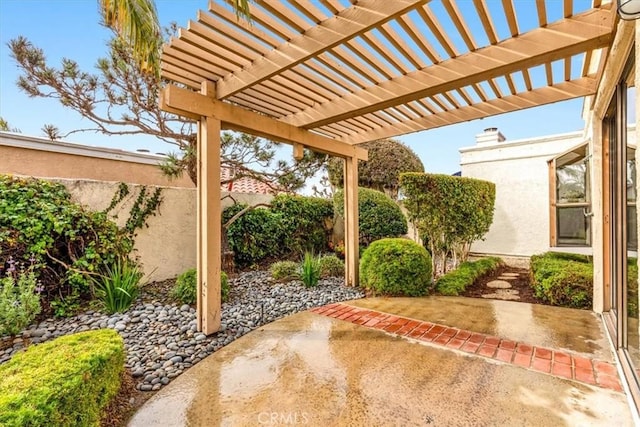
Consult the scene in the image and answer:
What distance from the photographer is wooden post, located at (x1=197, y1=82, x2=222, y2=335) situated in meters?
3.66

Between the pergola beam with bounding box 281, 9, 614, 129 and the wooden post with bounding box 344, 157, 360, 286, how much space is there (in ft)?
6.19

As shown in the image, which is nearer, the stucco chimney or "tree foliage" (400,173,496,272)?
"tree foliage" (400,173,496,272)

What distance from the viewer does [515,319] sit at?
4.11 m

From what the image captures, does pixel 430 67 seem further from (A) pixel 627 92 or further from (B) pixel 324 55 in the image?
(A) pixel 627 92

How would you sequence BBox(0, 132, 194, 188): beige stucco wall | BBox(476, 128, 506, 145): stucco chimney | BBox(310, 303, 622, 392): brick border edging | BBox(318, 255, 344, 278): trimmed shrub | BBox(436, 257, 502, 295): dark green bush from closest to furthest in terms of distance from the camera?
BBox(310, 303, 622, 392): brick border edging, BBox(436, 257, 502, 295): dark green bush, BBox(0, 132, 194, 188): beige stucco wall, BBox(318, 255, 344, 278): trimmed shrub, BBox(476, 128, 506, 145): stucco chimney

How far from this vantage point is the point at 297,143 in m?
4.77

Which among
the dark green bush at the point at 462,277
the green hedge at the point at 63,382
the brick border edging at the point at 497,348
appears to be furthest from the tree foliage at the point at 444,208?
the green hedge at the point at 63,382

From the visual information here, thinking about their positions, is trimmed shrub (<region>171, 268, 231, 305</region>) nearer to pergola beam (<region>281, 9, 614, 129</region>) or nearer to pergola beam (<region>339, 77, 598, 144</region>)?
pergola beam (<region>281, 9, 614, 129</region>)

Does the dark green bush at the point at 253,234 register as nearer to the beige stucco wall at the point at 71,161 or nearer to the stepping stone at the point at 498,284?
the beige stucco wall at the point at 71,161

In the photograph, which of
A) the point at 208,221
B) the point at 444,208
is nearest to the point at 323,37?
the point at 208,221

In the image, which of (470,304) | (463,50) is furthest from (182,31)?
(470,304)

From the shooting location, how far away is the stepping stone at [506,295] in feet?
17.3

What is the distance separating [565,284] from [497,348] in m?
2.42

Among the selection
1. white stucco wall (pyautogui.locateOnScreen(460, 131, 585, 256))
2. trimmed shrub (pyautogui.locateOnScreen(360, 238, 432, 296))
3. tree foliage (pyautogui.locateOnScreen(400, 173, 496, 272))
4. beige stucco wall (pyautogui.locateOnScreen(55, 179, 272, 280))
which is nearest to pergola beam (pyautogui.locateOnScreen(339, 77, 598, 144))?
tree foliage (pyautogui.locateOnScreen(400, 173, 496, 272))
